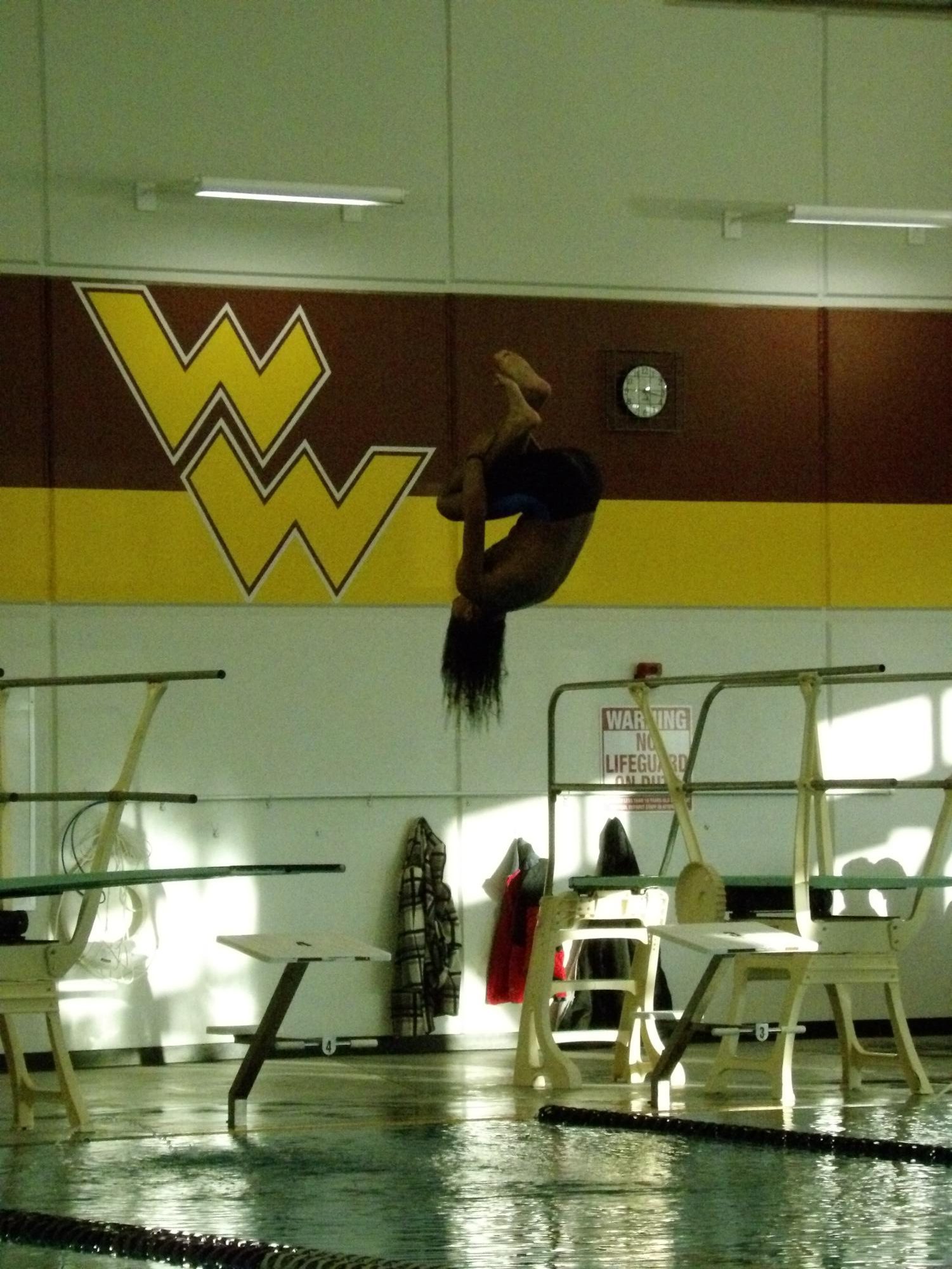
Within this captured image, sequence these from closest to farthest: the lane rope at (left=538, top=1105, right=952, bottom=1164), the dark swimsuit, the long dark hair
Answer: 1. the dark swimsuit
2. the long dark hair
3. the lane rope at (left=538, top=1105, right=952, bottom=1164)

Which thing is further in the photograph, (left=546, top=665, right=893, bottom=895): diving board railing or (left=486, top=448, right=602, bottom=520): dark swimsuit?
(left=546, top=665, right=893, bottom=895): diving board railing

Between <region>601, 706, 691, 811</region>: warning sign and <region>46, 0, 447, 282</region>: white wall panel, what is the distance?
2341 mm

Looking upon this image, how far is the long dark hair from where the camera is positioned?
6.20 m

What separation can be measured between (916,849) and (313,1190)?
5.66 metres

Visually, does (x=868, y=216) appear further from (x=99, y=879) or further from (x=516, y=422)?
(x=99, y=879)

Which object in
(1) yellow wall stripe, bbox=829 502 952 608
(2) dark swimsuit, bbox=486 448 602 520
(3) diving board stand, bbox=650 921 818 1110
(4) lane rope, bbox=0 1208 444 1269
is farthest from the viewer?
(1) yellow wall stripe, bbox=829 502 952 608

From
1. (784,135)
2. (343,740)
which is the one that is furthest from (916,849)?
(784,135)

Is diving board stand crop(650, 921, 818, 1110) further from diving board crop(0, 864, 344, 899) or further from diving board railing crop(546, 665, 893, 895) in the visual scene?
diving board crop(0, 864, 344, 899)

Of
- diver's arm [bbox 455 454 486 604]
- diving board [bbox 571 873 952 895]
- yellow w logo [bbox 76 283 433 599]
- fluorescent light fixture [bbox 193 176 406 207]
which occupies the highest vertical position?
fluorescent light fixture [bbox 193 176 406 207]

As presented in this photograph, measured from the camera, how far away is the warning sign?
10.5 metres

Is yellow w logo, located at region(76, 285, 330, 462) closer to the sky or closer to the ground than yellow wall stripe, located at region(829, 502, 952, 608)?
closer to the sky

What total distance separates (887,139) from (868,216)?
2.62 ft

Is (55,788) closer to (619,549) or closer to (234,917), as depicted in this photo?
(234,917)

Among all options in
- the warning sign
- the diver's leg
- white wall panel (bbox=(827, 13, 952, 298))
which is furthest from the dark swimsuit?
white wall panel (bbox=(827, 13, 952, 298))
